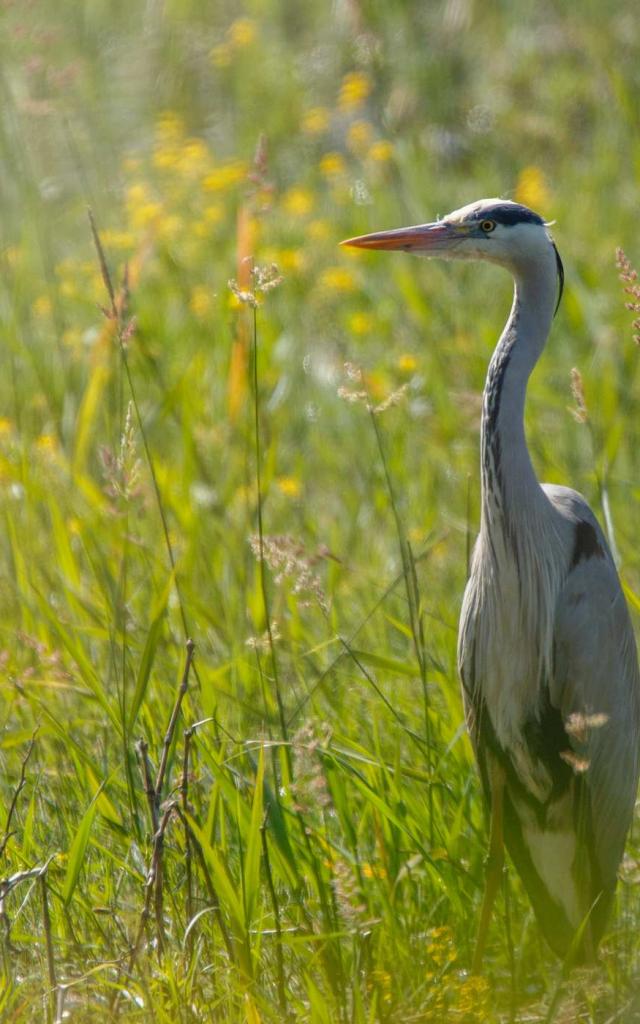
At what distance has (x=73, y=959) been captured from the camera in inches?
101

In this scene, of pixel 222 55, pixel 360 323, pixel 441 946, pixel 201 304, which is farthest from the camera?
pixel 222 55

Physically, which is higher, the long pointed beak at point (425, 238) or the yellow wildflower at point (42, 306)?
the yellow wildflower at point (42, 306)

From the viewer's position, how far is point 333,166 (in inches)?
257

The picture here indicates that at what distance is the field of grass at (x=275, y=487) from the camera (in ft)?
8.23

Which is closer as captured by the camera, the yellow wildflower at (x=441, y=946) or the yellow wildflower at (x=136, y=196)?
the yellow wildflower at (x=441, y=946)

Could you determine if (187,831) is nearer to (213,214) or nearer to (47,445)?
(47,445)

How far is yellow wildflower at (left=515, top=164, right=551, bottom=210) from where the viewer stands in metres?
6.31

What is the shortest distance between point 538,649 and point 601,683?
0.14 meters

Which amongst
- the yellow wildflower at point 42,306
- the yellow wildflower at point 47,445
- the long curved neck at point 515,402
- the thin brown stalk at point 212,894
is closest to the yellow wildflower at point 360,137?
the yellow wildflower at point 42,306

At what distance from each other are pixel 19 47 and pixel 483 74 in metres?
2.52

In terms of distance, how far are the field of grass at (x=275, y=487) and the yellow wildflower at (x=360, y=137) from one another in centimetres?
5

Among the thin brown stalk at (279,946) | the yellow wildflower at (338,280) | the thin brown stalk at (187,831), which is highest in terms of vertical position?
the yellow wildflower at (338,280)

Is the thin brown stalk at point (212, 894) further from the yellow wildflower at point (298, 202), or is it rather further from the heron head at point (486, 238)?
the yellow wildflower at point (298, 202)

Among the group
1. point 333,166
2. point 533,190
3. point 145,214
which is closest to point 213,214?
point 145,214
